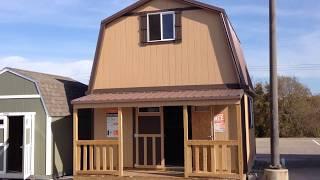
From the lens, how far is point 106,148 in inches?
615

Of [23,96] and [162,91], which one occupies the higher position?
[162,91]

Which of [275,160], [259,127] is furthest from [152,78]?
[259,127]

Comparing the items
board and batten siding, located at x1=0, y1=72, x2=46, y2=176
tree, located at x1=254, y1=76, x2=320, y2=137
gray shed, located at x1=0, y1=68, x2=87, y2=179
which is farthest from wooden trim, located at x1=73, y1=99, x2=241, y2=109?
tree, located at x1=254, y1=76, x2=320, y2=137

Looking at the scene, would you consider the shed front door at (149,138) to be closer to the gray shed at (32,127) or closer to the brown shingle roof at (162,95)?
the brown shingle roof at (162,95)

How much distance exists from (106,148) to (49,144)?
6.46 feet

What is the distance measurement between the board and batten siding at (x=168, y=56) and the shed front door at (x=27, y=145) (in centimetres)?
265

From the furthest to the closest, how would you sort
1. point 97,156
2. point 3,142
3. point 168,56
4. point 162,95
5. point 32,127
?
point 168,56, point 3,142, point 32,127, point 97,156, point 162,95

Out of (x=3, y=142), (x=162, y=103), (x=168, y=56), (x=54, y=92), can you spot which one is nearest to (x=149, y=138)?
(x=162, y=103)

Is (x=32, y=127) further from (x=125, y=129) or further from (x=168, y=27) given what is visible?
(x=168, y=27)

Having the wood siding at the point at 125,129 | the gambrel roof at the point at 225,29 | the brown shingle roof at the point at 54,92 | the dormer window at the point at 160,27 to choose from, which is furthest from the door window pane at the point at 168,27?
the brown shingle roof at the point at 54,92

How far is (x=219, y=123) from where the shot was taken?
15383 mm

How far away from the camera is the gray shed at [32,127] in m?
15.8

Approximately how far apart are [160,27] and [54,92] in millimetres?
4414

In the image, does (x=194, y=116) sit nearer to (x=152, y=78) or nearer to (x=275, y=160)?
(x=152, y=78)
